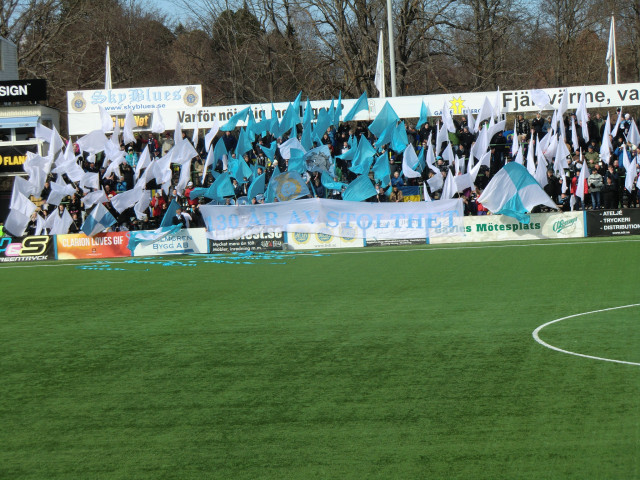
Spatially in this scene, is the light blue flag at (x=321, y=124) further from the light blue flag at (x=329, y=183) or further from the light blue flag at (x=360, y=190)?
the light blue flag at (x=360, y=190)

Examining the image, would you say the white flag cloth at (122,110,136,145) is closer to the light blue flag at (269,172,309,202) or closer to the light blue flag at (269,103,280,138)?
the light blue flag at (269,103,280,138)

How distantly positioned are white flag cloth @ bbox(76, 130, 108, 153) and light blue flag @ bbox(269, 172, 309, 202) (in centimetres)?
630

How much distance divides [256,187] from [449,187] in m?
6.40

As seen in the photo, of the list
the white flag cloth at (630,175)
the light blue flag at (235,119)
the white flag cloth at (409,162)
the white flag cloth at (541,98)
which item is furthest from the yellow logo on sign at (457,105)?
the light blue flag at (235,119)

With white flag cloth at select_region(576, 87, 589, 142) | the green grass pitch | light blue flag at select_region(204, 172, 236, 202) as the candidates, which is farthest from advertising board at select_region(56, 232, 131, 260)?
white flag cloth at select_region(576, 87, 589, 142)

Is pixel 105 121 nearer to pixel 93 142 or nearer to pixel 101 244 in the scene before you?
pixel 93 142

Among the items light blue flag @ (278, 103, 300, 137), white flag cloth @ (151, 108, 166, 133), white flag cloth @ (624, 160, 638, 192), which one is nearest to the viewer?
white flag cloth @ (624, 160, 638, 192)

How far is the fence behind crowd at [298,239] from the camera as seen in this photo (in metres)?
26.7

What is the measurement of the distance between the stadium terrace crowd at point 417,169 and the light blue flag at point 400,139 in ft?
0.81

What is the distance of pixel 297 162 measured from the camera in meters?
28.3

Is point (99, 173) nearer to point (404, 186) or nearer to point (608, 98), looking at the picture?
point (404, 186)

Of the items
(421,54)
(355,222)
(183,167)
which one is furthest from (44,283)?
(421,54)

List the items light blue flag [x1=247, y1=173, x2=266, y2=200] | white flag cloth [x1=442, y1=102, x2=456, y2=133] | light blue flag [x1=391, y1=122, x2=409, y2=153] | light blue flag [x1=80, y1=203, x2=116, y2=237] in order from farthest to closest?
white flag cloth [x1=442, y1=102, x2=456, y2=133] → light blue flag [x1=391, y1=122, x2=409, y2=153] → light blue flag [x1=247, y1=173, x2=266, y2=200] → light blue flag [x1=80, y1=203, x2=116, y2=237]

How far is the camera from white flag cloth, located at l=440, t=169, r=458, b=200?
→ 2720cm
